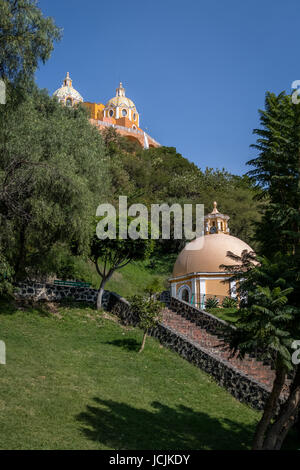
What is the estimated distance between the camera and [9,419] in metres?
7.20

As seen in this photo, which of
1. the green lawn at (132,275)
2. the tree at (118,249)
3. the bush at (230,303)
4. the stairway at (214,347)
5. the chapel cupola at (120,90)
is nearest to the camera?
the stairway at (214,347)

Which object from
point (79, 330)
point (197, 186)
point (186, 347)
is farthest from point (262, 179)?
point (197, 186)

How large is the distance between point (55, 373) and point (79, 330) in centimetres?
457

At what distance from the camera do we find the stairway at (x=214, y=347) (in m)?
11.5

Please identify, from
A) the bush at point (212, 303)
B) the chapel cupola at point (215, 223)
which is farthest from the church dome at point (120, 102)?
Result: the bush at point (212, 303)

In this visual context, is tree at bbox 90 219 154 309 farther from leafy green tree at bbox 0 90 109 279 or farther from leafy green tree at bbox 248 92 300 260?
leafy green tree at bbox 248 92 300 260

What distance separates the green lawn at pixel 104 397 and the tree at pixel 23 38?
24.1ft

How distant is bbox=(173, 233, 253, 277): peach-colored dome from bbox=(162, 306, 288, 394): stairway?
538 cm

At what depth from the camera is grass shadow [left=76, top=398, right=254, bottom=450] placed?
7377 millimetres

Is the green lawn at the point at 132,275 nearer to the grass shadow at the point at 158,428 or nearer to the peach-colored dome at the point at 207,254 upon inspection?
the peach-colored dome at the point at 207,254

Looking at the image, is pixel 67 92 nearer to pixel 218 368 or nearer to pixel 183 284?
pixel 183 284

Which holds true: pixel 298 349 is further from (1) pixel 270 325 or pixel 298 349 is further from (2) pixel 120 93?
(2) pixel 120 93

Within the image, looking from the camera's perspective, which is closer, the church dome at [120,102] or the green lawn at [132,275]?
the green lawn at [132,275]

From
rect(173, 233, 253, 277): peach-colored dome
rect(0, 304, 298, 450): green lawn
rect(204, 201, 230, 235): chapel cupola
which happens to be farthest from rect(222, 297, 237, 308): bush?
rect(0, 304, 298, 450): green lawn
